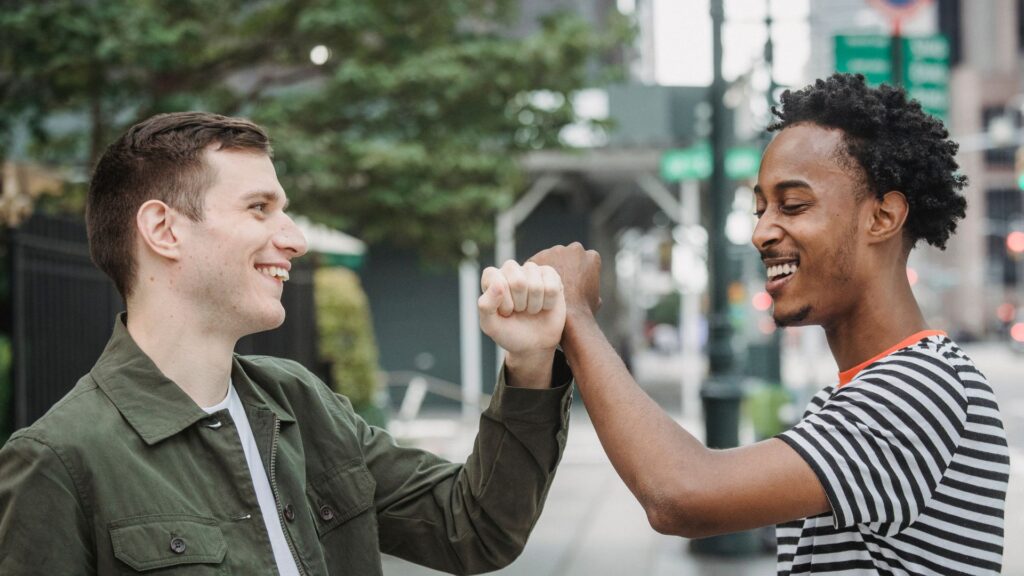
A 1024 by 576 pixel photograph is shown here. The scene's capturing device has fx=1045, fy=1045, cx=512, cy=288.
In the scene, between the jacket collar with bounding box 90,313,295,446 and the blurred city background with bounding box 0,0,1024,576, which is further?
the blurred city background with bounding box 0,0,1024,576

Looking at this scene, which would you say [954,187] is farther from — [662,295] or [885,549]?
[662,295]

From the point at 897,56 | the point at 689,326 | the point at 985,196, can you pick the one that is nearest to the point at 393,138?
the point at 897,56

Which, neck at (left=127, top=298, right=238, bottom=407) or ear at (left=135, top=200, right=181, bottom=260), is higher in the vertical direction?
ear at (left=135, top=200, right=181, bottom=260)

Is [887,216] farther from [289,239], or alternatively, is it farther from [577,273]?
[289,239]

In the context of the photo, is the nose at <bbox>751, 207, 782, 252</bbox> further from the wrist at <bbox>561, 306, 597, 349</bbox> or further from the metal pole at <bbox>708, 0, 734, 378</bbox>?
the metal pole at <bbox>708, 0, 734, 378</bbox>

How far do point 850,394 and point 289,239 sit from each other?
1148mm

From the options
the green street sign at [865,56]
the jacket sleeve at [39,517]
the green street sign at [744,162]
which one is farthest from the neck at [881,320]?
the green street sign at [744,162]

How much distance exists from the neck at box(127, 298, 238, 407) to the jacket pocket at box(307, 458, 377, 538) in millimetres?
296

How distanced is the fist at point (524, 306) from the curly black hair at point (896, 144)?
23.4 inches

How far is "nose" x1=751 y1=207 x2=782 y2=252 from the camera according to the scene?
2.03 m

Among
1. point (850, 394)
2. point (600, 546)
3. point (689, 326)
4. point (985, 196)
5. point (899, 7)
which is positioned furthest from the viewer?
point (985, 196)

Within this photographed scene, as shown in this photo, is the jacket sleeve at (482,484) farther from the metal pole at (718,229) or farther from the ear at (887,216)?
the metal pole at (718,229)

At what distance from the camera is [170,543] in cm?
180

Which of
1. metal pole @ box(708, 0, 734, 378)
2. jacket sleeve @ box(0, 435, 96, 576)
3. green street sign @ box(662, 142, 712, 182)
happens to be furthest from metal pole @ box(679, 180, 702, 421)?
jacket sleeve @ box(0, 435, 96, 576)
